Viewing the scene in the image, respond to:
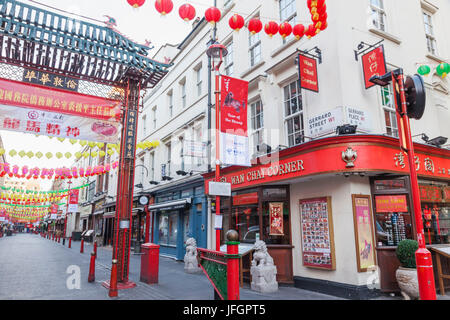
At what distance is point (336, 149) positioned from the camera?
770cm

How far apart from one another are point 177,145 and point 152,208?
4204 millimetres

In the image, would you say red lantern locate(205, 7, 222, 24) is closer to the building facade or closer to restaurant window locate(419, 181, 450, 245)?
the building facade

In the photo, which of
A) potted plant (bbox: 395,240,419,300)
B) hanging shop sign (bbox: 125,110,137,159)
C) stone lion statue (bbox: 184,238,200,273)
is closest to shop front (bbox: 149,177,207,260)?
stone lion statue (bbox: 184,238,200,273)

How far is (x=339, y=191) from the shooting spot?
26.9ft

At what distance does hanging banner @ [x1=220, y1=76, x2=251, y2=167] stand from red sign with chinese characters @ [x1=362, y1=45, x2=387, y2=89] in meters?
3.59

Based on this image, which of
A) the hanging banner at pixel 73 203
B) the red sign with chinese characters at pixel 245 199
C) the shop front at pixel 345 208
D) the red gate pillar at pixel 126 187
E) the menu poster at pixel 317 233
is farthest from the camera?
the hanging banner at pixel 73 203

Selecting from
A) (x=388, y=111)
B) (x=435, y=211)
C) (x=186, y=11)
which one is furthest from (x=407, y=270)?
(x=186, y=11)

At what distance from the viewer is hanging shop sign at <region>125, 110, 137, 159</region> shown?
32.0ft

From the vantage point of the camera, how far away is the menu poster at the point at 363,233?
7620mm

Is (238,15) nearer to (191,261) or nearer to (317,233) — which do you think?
(317,233)

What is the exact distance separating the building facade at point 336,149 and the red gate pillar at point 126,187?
2.41 m

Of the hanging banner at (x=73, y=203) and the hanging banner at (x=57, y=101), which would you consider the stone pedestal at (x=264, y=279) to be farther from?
the hanging banner at (x=73, y=203)

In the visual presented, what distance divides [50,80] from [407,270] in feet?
36.8

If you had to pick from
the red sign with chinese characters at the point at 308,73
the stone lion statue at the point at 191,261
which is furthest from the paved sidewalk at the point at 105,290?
the red sign with chinese characters at the point at 308,73
